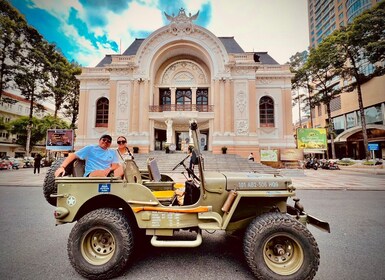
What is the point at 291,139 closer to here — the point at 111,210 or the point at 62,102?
the point at 111,210

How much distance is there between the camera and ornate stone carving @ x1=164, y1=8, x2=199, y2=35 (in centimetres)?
2141

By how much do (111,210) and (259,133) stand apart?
22.3 meters

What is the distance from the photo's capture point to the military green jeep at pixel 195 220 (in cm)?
236

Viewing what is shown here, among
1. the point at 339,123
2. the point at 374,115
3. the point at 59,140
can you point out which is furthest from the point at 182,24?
the point at 339,123

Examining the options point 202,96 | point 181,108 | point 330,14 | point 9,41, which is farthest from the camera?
point 330,14

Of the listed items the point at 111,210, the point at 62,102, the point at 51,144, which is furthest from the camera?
the point at 62,102

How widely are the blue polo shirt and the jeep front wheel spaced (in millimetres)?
767

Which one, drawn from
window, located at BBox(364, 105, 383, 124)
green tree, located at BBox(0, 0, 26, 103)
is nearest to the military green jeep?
green tree, located at BBox(0, 0, 26, 103)

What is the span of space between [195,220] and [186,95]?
22.6m

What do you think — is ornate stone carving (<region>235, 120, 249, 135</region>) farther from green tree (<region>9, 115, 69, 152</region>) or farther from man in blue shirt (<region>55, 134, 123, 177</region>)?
green tree (<region>9, 115, 69, 152</region>)

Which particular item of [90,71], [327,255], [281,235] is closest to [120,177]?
[281,235]

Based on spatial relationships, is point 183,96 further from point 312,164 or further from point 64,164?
point 64,164

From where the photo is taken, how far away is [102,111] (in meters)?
24.3

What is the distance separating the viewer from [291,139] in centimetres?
2245
